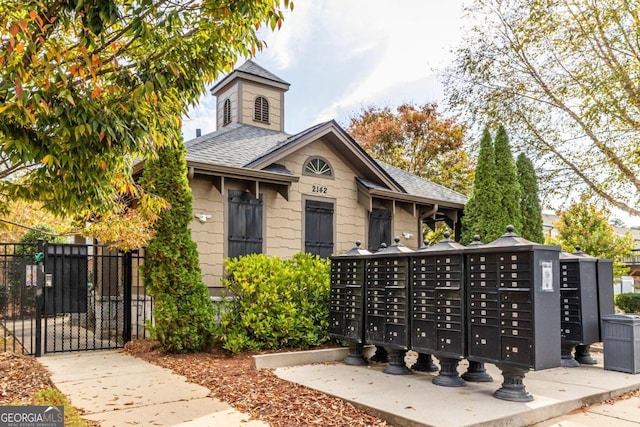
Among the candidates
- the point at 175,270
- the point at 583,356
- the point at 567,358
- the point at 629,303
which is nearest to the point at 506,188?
the point at 583,356

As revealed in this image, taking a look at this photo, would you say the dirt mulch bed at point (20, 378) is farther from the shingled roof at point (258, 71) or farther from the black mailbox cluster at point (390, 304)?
the shingled roof at point (258, 71)

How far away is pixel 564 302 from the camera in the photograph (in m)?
7.90

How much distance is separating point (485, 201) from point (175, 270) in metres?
7.96

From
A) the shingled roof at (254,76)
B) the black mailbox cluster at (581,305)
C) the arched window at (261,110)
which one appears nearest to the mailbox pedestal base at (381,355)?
the black mailbox cluster at (581,305)

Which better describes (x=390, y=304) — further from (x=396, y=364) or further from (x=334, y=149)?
(x=334, y=149)

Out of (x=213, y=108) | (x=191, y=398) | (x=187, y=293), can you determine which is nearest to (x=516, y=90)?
(x=213, y=108)

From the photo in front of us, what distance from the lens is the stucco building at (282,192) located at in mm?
9664

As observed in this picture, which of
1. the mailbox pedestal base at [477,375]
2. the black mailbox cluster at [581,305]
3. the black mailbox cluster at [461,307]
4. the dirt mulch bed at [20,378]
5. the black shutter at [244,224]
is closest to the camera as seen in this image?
the black mailbox cluster at [461,307]

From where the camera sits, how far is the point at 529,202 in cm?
1353

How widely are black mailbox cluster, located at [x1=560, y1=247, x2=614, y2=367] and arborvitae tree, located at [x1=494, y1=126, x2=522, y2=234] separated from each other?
4328 millimetres

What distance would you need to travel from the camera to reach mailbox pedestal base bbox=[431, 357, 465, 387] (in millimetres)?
5832

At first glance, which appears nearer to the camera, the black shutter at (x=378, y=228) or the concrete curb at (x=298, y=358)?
the concrete curb at (x=298, y=358)

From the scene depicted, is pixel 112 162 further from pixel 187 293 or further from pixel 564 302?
pixel 564 302

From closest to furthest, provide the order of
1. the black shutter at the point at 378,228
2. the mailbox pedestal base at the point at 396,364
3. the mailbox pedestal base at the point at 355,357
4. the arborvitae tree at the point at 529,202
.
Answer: the mailbox pedestal base at the point at 396,364
the mailbox pedestal base at the point at 355,357
the black shutter at the point at 378,228
the arborvitae tree at the point at 529,202
